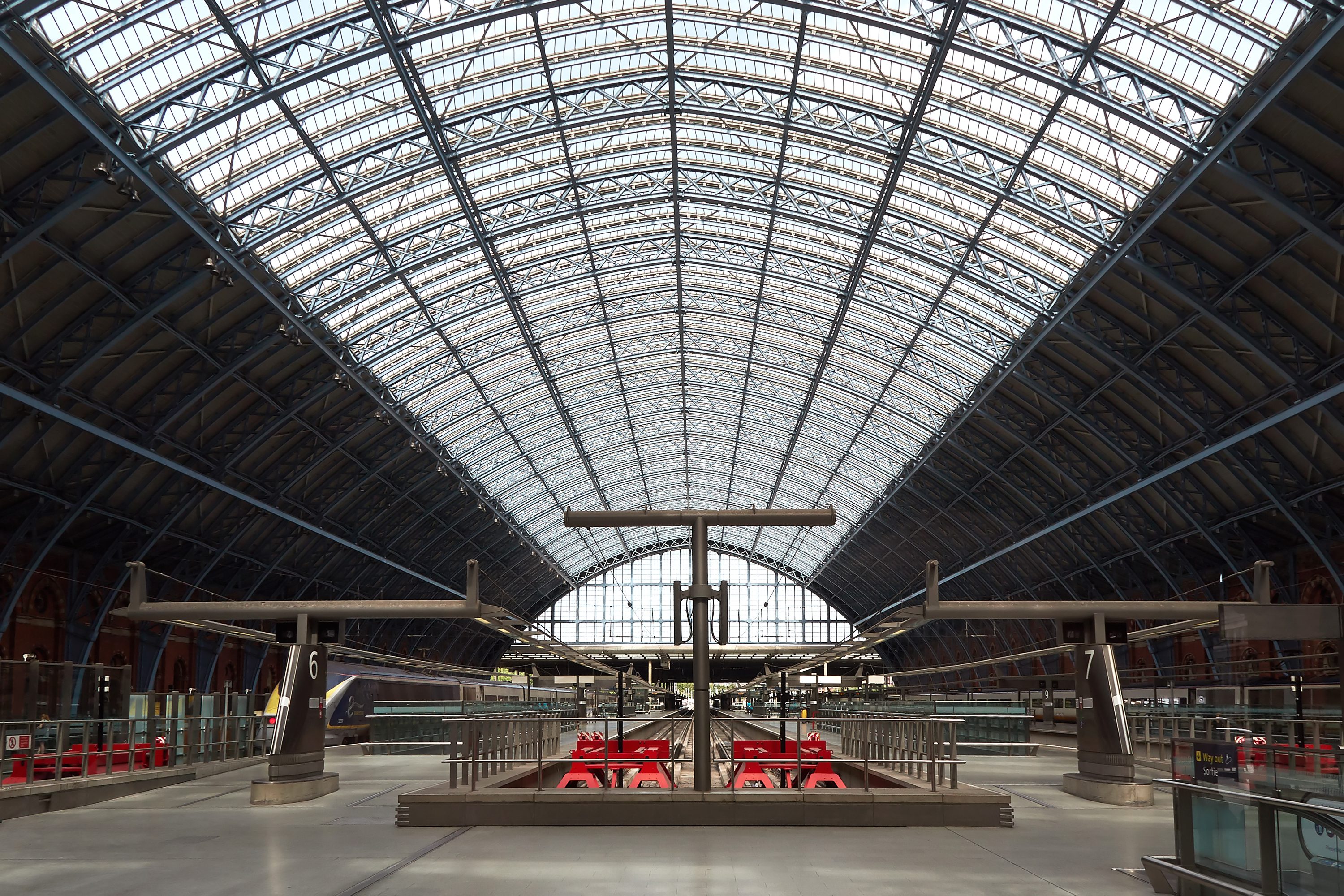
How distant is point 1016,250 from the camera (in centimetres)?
3909

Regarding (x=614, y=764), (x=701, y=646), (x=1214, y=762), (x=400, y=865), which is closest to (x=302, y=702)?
(x=614, y=764)

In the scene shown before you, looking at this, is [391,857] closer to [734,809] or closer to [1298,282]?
[734,809]

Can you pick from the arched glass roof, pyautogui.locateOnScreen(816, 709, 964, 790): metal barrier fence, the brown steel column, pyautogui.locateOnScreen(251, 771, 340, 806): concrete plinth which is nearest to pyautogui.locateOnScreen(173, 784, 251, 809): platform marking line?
pyautogui.locateOnScreen(251, 771, 340, 806): concrete plinth

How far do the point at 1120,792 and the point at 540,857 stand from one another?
37.3 ft

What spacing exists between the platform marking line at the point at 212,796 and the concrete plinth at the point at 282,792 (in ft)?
3.94

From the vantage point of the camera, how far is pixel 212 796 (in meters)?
21.1

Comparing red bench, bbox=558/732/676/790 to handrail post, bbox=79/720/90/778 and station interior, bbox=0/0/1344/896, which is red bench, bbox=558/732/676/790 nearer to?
station interior, bbox=0/0/1344/896

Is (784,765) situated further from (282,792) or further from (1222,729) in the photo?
(282,792)

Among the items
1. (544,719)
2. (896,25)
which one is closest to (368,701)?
(544,719)

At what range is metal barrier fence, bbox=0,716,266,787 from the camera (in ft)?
61.9

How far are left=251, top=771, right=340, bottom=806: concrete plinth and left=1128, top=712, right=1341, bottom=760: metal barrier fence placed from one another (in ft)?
46.8

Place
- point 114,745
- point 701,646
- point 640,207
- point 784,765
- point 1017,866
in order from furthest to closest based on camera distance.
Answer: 1. point 640,207
2. point 114,745
3. point 784,765
4. point 701,646
5. point 1017,866

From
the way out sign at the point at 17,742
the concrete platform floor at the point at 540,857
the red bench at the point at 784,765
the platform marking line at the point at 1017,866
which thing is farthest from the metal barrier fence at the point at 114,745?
the platform marking line at the point at 1017,866

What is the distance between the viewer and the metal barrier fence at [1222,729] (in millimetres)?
22938
